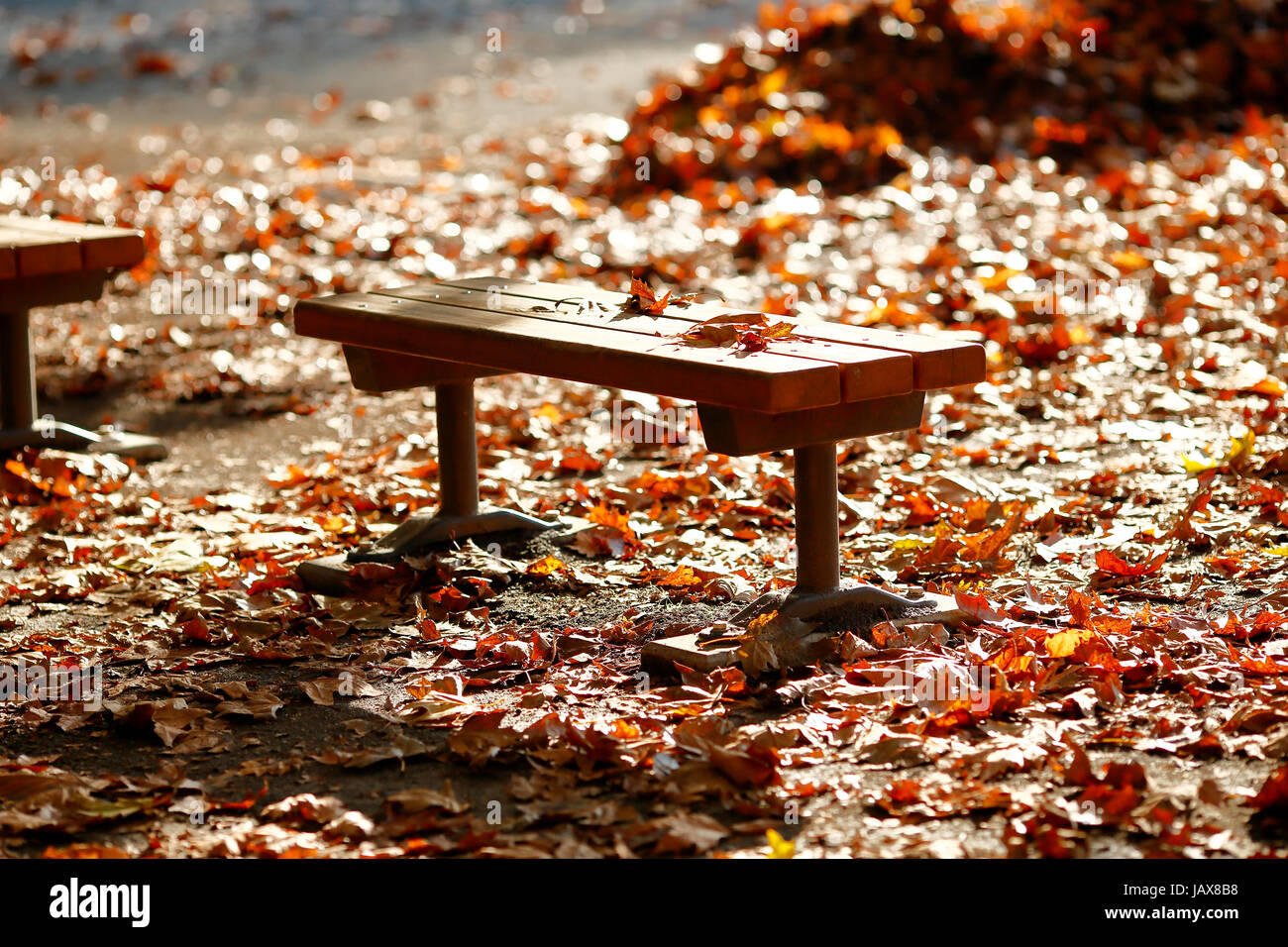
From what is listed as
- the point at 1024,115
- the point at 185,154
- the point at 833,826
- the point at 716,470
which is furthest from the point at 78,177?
the point at 833,826

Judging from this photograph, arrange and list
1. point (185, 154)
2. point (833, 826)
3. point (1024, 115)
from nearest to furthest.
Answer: point (833, 826), point (1024, 115), point (185, 154)

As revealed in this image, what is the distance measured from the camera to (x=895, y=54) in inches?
408

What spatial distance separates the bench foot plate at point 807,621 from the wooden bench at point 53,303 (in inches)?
107

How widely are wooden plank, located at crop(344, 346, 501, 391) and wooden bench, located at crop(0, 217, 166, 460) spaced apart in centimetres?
140

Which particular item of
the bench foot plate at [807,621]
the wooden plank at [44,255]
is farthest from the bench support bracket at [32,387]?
the bench foot plate at [807,621]

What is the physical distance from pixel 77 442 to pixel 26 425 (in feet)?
0.67

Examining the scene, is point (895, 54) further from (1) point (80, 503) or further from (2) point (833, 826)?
(2) point (833, 826)

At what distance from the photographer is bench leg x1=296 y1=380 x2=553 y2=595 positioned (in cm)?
449

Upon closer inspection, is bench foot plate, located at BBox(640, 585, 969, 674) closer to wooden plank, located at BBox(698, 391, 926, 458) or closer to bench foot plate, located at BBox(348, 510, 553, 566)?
wooden plank, located at BBox(698, 391, 926, 458)

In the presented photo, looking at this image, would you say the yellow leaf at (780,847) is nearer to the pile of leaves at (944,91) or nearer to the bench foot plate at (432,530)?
the bench foot plate at (432,530)

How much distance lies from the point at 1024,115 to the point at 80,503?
22.2ft

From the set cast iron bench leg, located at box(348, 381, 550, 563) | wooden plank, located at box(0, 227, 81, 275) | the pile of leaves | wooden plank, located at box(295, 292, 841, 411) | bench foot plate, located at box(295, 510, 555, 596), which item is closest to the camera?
wooden plank, located at box(295, 292, 841, 411)

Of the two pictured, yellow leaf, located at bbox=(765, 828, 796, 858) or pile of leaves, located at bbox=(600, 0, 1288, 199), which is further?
pile of leaves, located at bbox=(600, 0, 1288, 199)

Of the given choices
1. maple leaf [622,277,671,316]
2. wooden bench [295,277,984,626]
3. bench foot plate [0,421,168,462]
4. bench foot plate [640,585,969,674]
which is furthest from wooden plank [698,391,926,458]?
bench foot plate [0,421,168,462]
